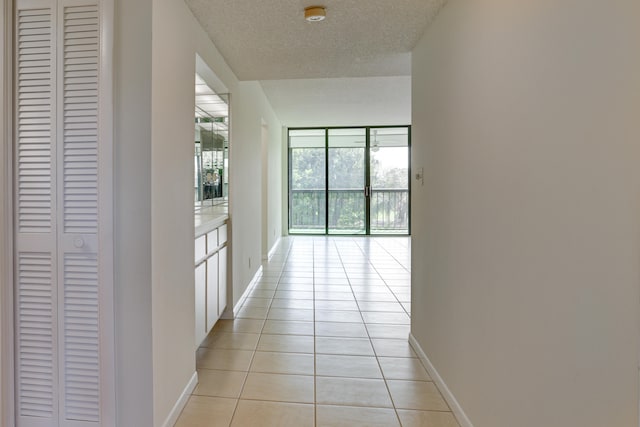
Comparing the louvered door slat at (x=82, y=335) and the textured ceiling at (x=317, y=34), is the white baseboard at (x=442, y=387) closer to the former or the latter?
the louvered door slat at (x=82, y=335)

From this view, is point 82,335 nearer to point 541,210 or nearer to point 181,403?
point 181,403

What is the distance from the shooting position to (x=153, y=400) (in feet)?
4.99

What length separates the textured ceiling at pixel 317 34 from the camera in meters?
1.92

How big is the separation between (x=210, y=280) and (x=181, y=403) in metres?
0.87

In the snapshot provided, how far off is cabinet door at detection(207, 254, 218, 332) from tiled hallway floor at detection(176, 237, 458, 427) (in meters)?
0.20

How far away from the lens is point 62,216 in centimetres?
151

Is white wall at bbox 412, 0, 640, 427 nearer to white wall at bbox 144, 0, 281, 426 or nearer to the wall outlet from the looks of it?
the wall outlet

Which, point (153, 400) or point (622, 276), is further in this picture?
point (153, 400)

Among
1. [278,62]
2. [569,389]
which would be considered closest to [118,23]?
[278,62]

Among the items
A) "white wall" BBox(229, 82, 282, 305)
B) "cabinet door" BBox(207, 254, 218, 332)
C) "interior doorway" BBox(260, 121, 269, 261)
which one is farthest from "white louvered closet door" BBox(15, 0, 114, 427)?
"interior doorway" BBox(260, 121, 269, 261)

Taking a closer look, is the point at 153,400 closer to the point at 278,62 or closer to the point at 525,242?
the point at 525,242

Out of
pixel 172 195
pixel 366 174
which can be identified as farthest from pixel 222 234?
pixel 366 174

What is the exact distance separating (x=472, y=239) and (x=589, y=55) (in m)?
0.89

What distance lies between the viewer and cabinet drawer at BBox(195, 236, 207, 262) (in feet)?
7.27
